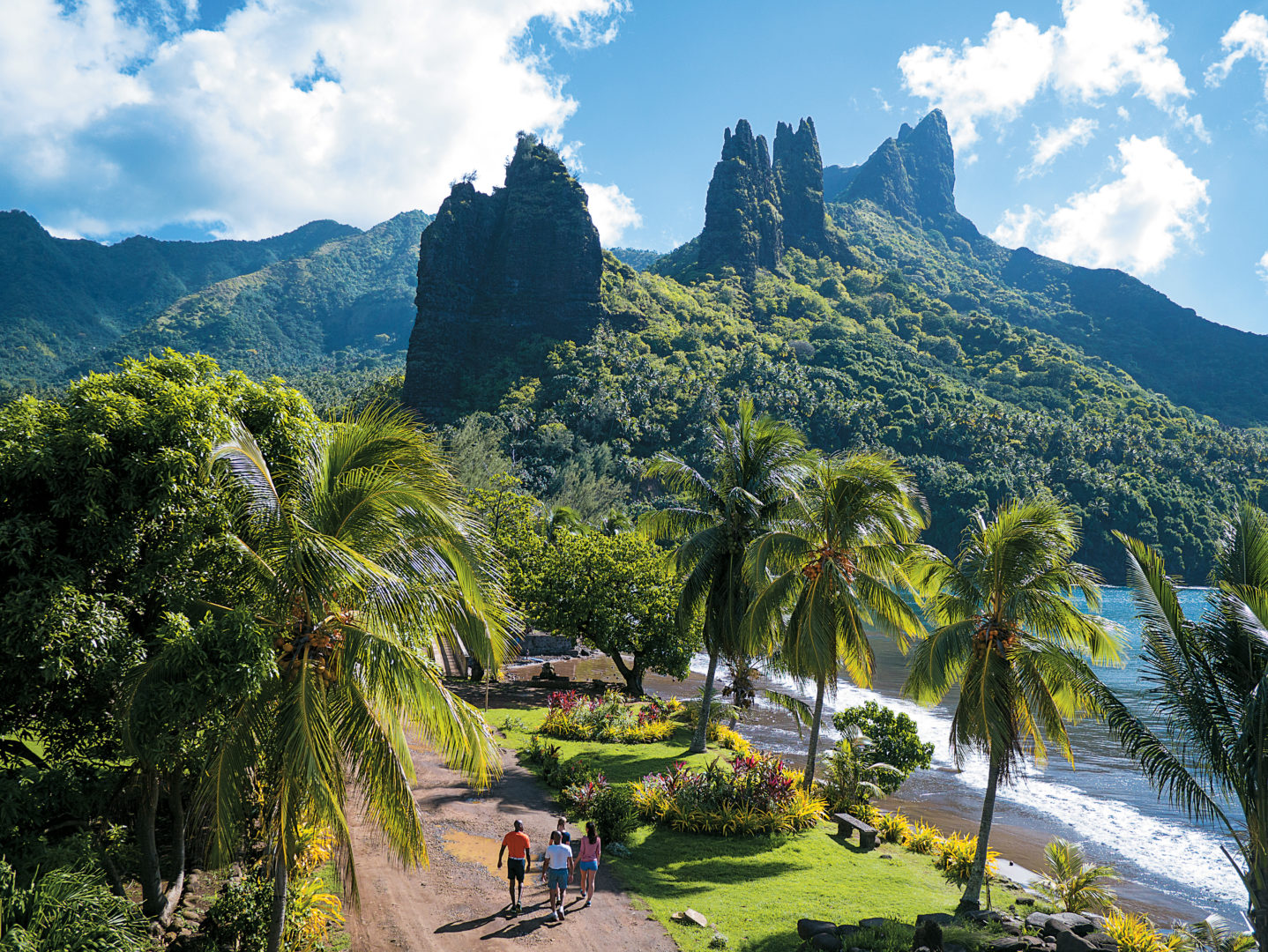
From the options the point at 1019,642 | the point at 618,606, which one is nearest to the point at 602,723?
the point at 618,606

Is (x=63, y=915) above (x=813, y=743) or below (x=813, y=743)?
above

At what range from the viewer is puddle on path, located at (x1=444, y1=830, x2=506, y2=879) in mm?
12352

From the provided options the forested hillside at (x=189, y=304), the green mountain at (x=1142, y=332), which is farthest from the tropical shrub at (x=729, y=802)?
the green mountain at (x=1142, y=332)

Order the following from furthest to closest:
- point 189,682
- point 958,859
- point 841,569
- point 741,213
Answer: point 741,213 → point 841,569 → point 958,859 → point 189,682

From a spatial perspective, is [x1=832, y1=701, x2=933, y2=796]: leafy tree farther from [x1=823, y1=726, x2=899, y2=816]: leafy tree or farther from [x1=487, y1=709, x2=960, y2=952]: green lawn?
[x1=487, y1=709, x2=960, y2=952]: green lawn

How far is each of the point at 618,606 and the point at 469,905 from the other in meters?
15.2

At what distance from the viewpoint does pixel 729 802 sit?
15148mm

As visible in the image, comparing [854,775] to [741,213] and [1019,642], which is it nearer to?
[1019,642]

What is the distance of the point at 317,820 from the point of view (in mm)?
7012

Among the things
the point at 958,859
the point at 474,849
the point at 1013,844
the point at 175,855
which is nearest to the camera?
the point at 175,855

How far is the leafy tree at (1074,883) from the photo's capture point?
12688 mm

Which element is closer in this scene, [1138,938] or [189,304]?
[1138,938]

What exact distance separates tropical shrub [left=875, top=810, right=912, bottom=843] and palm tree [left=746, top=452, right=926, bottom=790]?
6.48ft

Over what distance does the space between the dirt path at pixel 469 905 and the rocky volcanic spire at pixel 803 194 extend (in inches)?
6228
